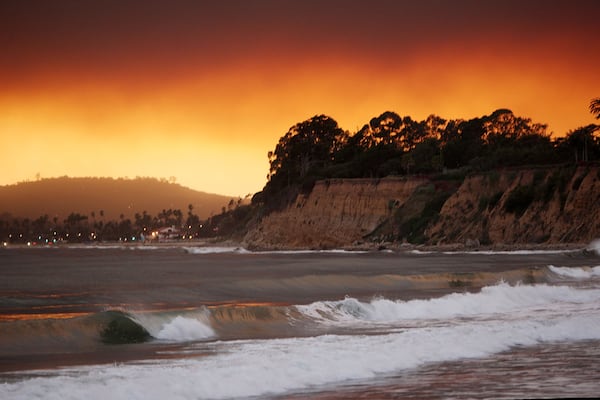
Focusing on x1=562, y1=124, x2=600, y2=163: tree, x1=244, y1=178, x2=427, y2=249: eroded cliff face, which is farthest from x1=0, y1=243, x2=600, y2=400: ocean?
x1=244, y1=178, x2=427, y2=249: eroded cliff face

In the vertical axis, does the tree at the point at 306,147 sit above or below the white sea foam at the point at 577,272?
above

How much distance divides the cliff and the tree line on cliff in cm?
647

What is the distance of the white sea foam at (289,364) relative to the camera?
12672 mm

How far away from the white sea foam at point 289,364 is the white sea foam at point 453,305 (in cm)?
371

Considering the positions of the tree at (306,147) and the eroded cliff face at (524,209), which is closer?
the eroded cliff face at (524,209)

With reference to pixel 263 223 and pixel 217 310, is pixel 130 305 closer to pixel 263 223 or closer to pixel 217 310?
pixel 217 310

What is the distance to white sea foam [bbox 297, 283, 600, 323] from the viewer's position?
2503 centimetres

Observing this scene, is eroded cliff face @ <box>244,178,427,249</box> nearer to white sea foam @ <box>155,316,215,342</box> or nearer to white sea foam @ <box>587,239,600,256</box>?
white sea foam @ <box>587,239,600,256</box>

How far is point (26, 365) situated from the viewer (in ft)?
50.2

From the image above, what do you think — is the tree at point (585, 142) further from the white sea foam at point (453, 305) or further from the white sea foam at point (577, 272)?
the white sea foam at point (453, 305)

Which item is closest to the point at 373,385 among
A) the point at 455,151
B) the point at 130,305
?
the point at 130,305

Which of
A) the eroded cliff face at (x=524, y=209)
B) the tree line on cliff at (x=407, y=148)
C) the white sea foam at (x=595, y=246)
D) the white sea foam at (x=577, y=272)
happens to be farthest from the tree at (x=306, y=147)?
the white sea foam at (x=577, y=272)

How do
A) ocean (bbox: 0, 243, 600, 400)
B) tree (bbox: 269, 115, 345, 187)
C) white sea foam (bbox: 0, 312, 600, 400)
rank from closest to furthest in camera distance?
white sea foam (bbox: 0, 312, 600, 400) → ocean (bbox: 0, 243, 600, 400) → tree (bbox: 269, 115, 345, 187)

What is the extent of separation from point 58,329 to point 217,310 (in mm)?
4705
